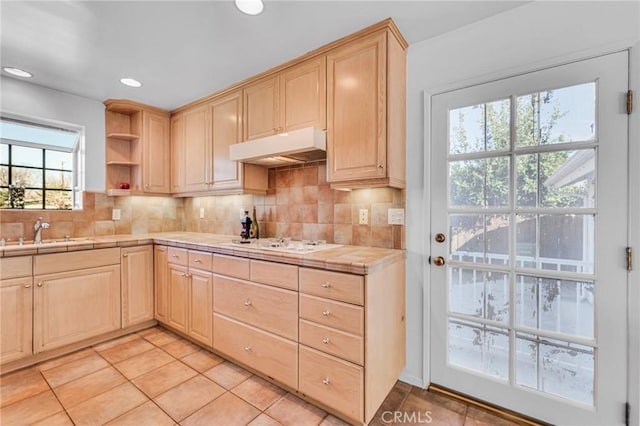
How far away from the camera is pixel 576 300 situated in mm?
1514

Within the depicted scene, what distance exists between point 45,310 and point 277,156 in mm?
2219

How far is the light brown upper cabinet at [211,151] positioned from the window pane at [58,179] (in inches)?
38.2

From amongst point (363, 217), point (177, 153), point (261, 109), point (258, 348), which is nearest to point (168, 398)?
point (258, 348)

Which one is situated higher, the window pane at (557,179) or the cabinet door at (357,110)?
the cabinet door at (357,110)

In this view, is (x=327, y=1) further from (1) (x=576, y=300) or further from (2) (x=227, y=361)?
(2) (x=227, y=361)

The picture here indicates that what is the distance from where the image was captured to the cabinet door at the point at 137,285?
2689 mm

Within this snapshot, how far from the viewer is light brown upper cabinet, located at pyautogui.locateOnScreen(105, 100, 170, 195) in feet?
10.2

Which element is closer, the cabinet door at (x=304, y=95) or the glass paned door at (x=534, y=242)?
the glass paned door at (x=534, y=242)

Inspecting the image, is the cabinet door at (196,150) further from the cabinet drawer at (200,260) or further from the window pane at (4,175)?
the window pane at (4,175)

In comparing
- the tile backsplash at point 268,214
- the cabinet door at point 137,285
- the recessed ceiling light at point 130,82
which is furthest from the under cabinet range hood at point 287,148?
the cabinet door at point 137,285

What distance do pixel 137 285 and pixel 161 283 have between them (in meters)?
0.22

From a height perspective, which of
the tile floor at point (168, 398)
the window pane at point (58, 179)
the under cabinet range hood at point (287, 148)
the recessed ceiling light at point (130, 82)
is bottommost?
the tile floor at point (168, 398)

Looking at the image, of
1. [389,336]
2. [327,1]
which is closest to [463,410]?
[389,336]

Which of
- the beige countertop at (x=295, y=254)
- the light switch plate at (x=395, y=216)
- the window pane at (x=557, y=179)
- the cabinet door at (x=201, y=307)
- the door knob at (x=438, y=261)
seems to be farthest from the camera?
the cabinet door at (x=201, y=307)
